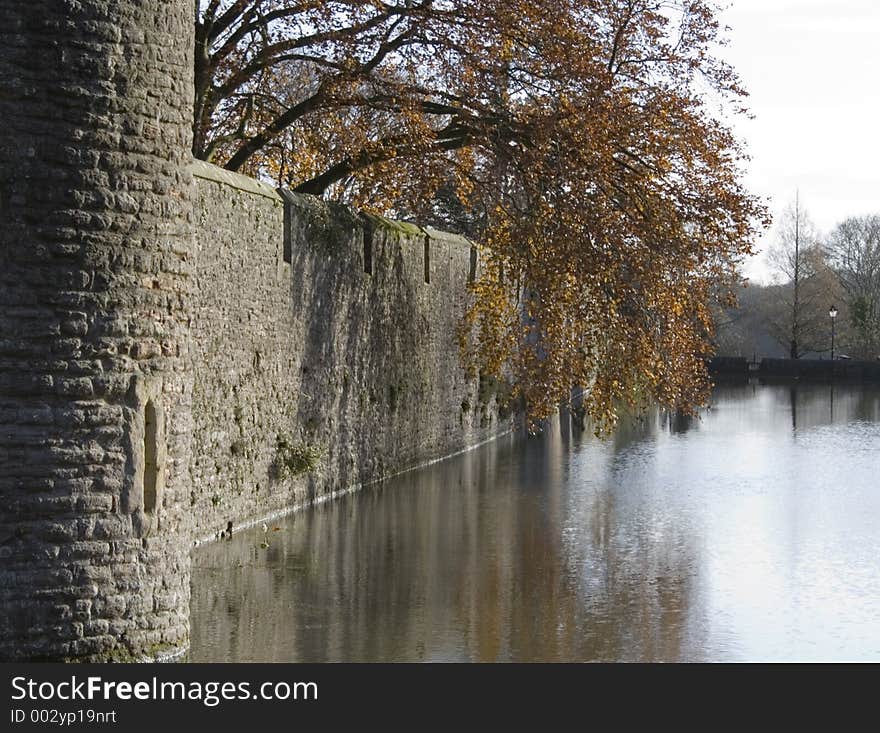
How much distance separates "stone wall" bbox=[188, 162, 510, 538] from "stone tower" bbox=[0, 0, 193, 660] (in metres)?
2.51

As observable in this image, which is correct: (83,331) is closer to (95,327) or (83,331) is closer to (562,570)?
(95,327)

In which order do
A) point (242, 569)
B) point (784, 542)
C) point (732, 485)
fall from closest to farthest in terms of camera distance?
1. point (242, 569)
2. point (784, 542)
3. point (732, 485)

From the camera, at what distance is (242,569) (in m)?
12.0

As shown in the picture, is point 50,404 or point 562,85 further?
point 562,85

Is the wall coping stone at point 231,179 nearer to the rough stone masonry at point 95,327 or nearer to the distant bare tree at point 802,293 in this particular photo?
the rough stone masonry at point 95,327

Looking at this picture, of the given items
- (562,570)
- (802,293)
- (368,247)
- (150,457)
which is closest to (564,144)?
(368,247)

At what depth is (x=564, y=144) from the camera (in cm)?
1761

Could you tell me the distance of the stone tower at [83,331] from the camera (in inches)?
318

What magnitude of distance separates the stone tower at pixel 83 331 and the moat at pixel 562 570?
36.1 inches

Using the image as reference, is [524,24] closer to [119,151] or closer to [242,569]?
[242,569]

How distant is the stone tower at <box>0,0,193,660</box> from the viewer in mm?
8078
